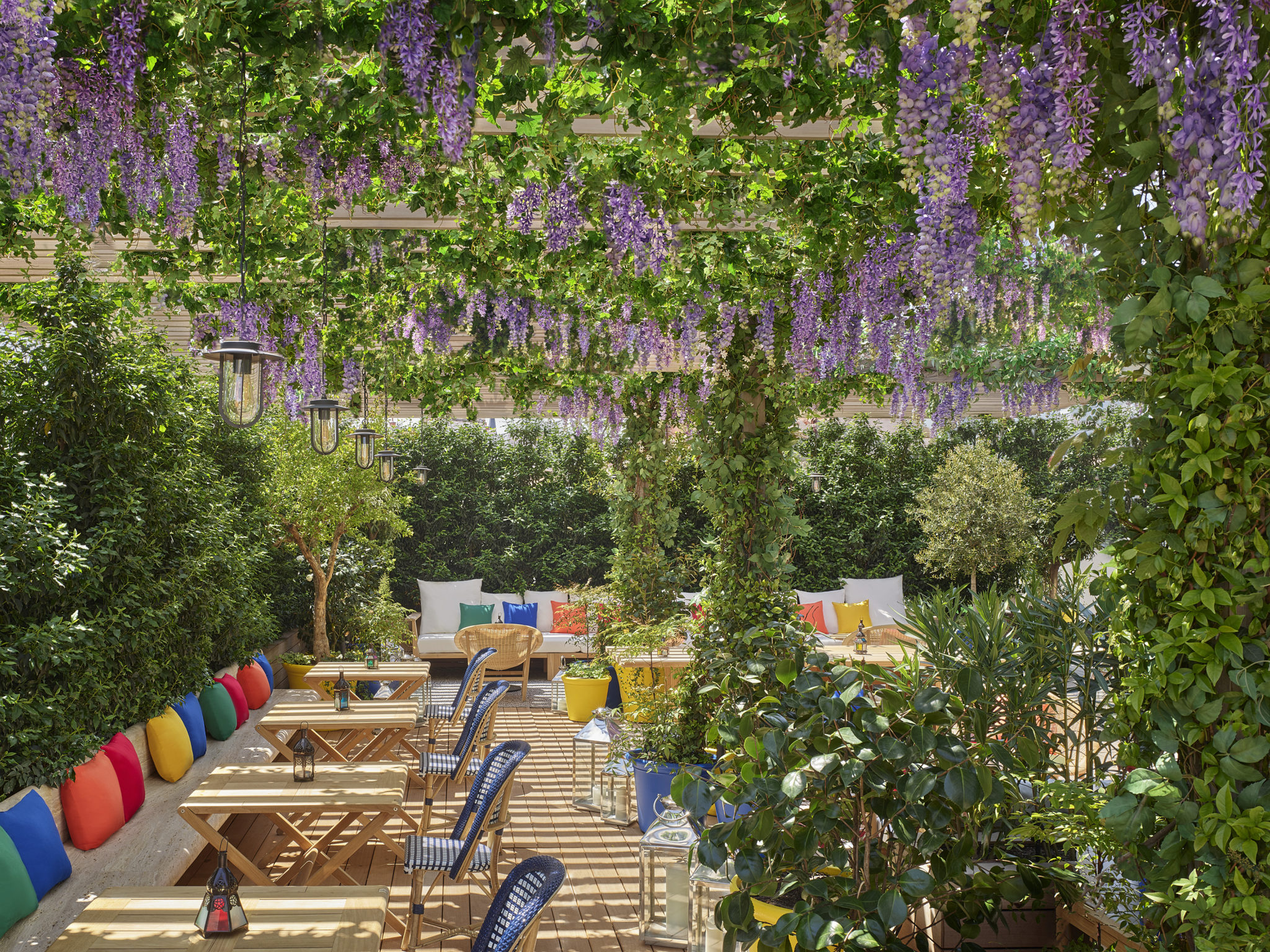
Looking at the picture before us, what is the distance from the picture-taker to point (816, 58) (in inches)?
98.2

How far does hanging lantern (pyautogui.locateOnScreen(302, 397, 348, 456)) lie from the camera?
4.90 metres

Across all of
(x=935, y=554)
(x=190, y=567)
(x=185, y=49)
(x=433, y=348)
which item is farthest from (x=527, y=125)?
(x=935, y=554)

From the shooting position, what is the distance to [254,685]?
6.53m

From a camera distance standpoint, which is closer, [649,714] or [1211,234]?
[1211,234]

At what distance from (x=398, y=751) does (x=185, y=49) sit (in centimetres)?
555

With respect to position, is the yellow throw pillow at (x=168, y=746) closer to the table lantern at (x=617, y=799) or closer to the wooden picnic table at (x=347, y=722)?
the wooden picnic table at (x=347, y=722)

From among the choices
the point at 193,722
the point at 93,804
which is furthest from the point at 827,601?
the point at 93,804

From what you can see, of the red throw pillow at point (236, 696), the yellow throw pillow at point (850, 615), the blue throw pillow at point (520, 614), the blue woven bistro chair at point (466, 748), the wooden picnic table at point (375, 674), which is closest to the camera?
the blue woven bistro chair at point (466, 748)

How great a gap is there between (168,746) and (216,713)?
914 millimetres

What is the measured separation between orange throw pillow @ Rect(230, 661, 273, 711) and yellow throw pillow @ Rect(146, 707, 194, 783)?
5.42ft

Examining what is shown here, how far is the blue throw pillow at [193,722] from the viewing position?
4996 millimetres

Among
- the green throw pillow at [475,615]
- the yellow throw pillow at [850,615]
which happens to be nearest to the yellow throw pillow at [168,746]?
the green throw pillow at [475,615]

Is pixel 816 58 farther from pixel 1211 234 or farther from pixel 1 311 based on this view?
pixel 1 311

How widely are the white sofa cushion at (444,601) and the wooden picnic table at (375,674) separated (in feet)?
12.2
